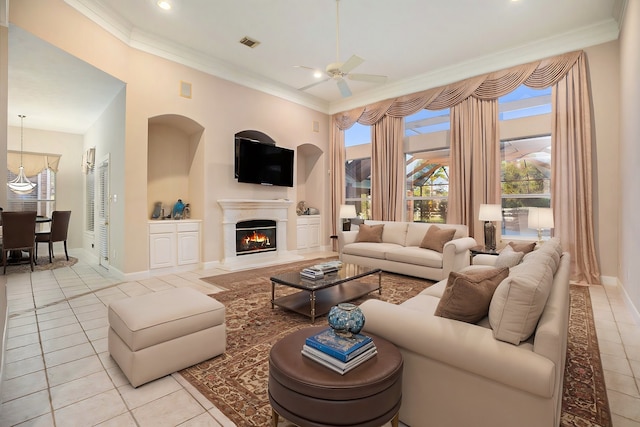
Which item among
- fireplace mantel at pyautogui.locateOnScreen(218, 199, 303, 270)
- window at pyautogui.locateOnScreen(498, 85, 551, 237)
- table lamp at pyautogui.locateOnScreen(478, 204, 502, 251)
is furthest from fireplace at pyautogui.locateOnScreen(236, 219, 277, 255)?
window at pyautogui.locateOnScreen(498, 85, 551, 237)

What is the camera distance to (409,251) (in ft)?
15.4

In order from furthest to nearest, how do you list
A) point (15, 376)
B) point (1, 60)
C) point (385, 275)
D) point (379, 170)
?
point (379, 170) < point (385, 275) < point (1, 60) < point (15, 376)

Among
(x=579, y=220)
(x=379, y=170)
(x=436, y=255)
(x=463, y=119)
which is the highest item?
(x=463, y=119)

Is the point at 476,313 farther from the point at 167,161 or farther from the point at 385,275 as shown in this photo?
the point at 167,161

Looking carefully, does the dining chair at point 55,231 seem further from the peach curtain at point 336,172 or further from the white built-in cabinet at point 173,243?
the peach curtain at point 336,172

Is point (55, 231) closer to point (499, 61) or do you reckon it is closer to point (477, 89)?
point (477, 89)

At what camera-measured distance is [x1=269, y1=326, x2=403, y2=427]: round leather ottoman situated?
1221mm

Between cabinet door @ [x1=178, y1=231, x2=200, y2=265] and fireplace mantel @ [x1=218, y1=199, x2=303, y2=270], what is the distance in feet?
1.51

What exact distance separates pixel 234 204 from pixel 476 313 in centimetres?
481

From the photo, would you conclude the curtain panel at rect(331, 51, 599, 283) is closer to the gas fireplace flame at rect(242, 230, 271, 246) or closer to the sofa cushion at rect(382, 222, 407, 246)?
the sofa cushion at rect(382, 222, 407, 246)

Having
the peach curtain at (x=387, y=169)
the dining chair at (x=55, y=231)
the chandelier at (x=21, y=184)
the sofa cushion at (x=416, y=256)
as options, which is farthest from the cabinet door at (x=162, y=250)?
the chandelier at (x=21, y=184)

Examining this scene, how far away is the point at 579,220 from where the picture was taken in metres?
4.42

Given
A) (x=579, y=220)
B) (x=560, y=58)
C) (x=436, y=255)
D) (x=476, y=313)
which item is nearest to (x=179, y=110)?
(x=436, y=255)

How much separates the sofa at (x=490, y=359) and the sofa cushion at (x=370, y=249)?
3.29m
